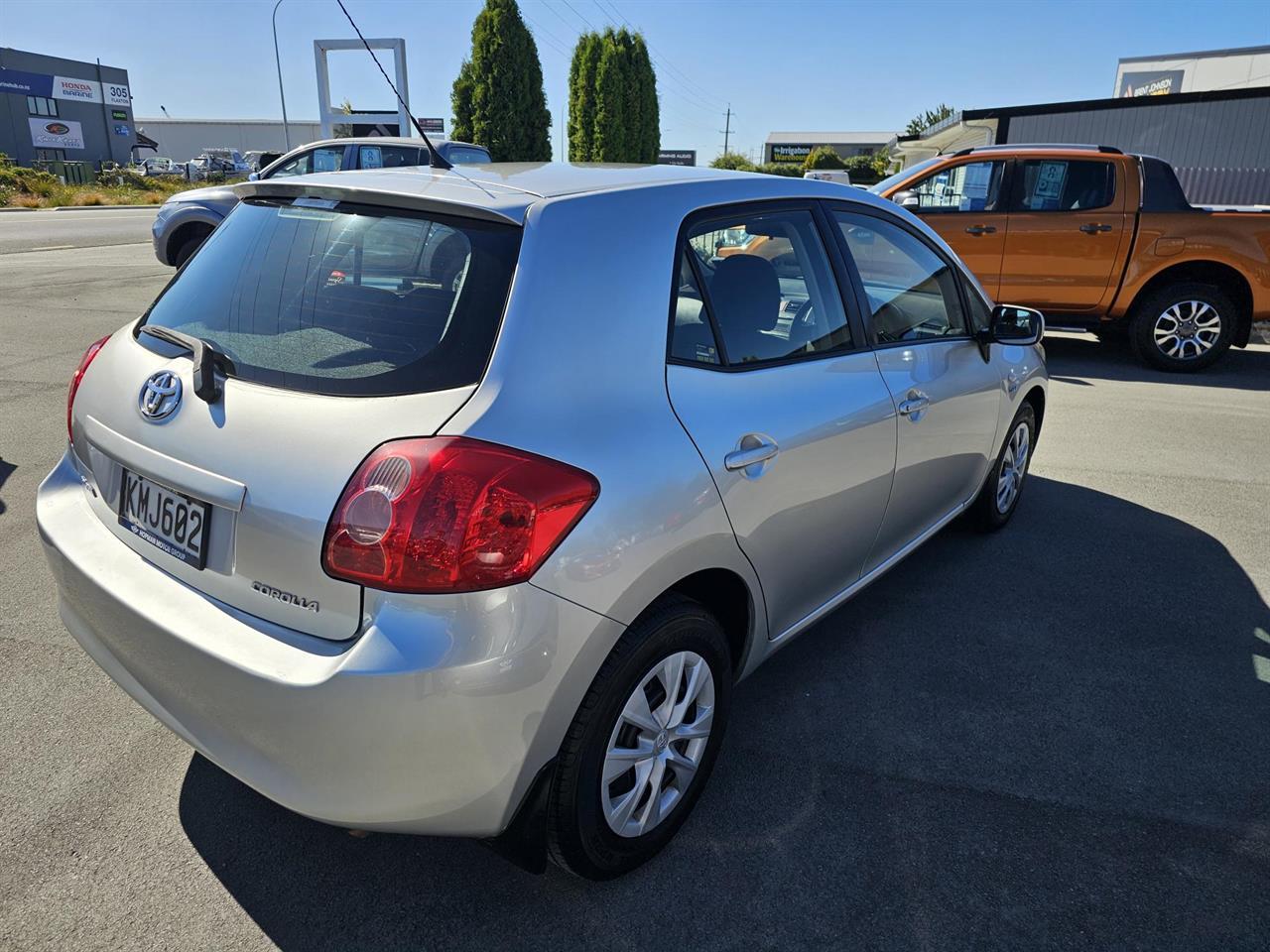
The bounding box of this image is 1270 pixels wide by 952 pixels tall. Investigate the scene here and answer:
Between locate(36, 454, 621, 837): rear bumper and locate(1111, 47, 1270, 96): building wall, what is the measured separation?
3281 centimetres

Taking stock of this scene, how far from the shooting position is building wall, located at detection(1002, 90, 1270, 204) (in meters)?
16.9

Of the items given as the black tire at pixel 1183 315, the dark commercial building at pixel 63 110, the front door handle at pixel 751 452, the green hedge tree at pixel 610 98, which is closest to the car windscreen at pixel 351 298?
the front door handle at pixel 751 452

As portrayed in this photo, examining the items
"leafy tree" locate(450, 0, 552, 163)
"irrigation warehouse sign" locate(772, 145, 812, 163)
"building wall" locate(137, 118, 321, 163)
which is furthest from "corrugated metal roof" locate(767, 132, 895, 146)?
"leafy tree" locate(450, 0, 552, 163)

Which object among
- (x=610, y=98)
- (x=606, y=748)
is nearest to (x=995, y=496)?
(x=606, y=748)

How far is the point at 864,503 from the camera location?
301 centimetres

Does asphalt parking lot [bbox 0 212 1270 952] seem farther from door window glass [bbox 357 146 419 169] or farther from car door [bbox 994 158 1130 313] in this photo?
door window glass [bbox 357 146 419 169]

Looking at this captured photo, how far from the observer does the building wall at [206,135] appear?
10038 cm

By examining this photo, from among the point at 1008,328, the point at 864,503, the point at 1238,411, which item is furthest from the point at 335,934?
the point at 1238,411

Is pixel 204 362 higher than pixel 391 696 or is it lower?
higher

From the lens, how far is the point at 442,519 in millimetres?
1782

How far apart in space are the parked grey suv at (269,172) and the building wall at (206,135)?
99.1 metres

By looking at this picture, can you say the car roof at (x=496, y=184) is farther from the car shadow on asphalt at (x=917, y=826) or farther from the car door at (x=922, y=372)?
the car shadow on asphalt at (x=917, y=826)

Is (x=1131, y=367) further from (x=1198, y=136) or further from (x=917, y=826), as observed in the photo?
(x=1198, y=136)

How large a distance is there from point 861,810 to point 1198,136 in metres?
19.6
